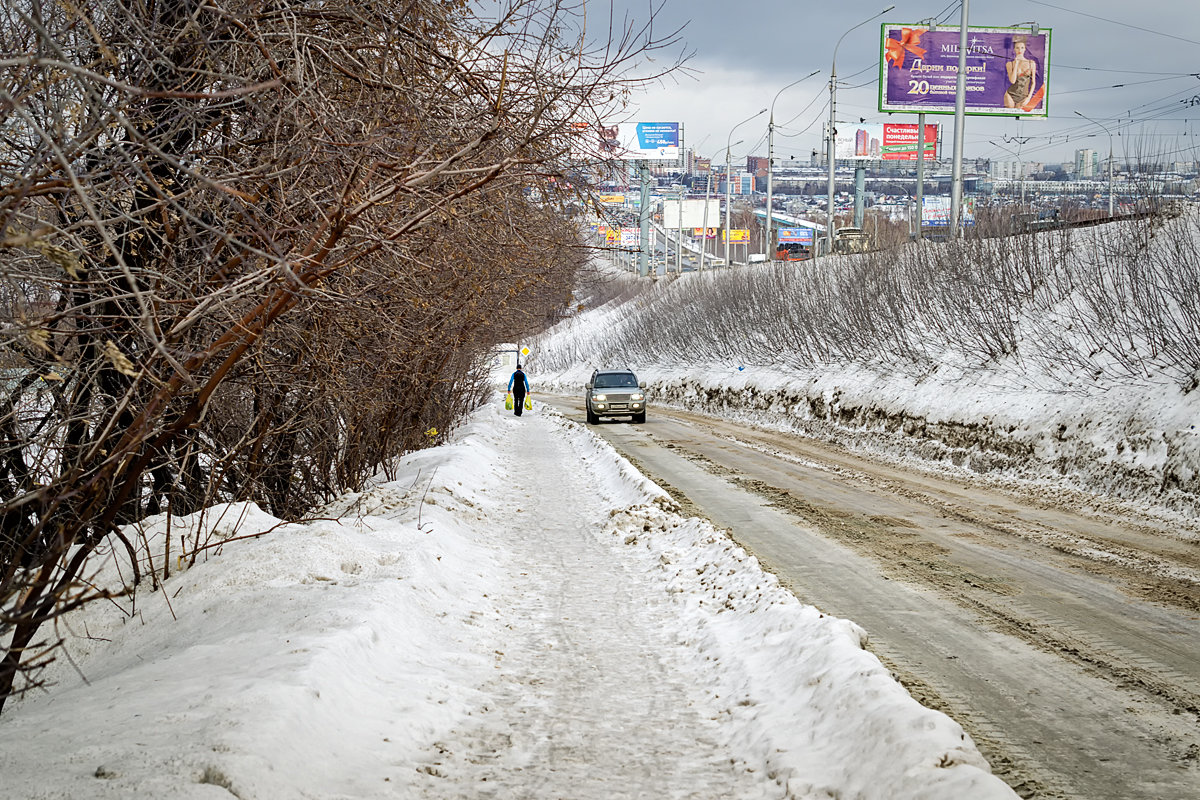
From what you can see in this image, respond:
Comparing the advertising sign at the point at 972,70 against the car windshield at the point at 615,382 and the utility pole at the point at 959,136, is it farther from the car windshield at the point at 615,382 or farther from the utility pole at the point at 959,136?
the car windshield at the point at 615,382

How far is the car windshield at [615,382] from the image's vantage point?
33.3 meters

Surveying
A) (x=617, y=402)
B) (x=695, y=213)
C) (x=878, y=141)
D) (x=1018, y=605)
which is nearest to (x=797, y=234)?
(x=695, y=213)

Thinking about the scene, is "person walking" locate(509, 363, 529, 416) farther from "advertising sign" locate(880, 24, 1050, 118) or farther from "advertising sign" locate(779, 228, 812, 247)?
"advertising sign" locate(779, 228, 812, 247)

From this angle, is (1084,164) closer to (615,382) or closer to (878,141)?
(878,141)

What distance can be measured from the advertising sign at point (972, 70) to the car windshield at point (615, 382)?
20.9m

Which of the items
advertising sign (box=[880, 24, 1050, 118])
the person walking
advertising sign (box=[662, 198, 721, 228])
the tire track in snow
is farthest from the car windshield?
advertising sign (box=[662, 198, 721, 228])

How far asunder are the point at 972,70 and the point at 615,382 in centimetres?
2474

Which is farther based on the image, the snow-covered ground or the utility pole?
the utility pole

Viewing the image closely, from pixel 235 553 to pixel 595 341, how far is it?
234 feet

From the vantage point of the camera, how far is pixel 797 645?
6.96 metres

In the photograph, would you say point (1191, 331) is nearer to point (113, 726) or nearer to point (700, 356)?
point (113, 726)

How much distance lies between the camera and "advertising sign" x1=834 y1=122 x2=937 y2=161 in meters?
88.6

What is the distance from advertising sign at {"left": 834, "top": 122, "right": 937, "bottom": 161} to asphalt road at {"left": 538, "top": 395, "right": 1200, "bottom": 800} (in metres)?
78.7

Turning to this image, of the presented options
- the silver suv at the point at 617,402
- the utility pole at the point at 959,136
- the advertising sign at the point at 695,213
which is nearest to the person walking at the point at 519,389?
the silver suv at the point at 617,402
